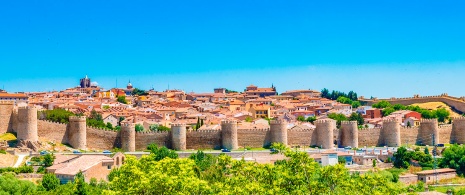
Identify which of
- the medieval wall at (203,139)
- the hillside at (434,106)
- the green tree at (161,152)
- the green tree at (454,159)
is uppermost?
the hillside at (434,106)

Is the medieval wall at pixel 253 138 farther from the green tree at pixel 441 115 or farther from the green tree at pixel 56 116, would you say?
the green tree at pixel 441 115

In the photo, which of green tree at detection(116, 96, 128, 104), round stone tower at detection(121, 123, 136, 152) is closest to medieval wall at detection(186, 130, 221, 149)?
round stone tower at detection(121, 123, 136, 152)

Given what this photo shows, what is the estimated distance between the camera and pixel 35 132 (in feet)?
121

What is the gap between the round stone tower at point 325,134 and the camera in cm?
4184

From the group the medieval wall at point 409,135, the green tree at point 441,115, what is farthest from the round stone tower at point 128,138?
the green tree at point 441,115

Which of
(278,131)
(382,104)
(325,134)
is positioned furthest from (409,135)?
(382,104)

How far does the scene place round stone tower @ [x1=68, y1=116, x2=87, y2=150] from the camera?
1497 inches

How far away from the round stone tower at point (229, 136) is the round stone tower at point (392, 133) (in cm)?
922

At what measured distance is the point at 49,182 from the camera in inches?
1189

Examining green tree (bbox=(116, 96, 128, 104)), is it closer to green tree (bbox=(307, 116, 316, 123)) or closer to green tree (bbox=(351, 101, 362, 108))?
A: green tree (bbox=(307, 116, 316, 123))

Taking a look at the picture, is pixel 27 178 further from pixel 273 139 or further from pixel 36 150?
A: pixel 273 139

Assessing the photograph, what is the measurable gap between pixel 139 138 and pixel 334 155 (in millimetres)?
9893

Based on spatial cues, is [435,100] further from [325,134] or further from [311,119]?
[325,134]

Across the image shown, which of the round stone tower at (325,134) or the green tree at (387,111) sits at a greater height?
the green tree at (387,111)
